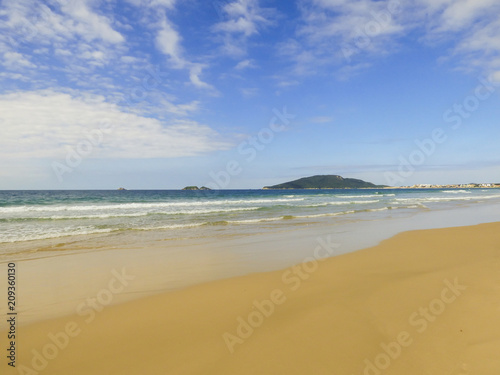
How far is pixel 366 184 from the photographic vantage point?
17475cm

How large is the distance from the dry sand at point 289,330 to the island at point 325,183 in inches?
6280

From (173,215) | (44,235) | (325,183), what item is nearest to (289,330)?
(44,235)

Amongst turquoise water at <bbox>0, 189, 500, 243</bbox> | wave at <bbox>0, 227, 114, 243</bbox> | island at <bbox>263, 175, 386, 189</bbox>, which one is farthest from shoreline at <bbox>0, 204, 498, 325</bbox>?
island at <bbox>263, 175, 386, 189</bbox>

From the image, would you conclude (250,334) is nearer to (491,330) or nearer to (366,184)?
(491,330)

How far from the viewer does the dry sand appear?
290 cm

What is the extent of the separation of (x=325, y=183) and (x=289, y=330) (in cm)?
16882

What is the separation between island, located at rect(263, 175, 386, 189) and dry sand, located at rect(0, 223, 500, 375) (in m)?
160

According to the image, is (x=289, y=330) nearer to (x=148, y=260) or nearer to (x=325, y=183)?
(x=148, y=260)

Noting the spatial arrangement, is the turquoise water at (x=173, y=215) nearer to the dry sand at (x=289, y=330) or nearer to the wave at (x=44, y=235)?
the wave at (x=44, y=235)

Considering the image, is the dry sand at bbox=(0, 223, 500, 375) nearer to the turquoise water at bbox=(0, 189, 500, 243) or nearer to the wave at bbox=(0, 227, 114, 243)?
the turquoise water at bbox=(0, 189, 500, 243)

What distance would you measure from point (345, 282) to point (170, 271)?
3757 mm

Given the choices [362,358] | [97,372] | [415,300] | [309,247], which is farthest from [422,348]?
[309,247]

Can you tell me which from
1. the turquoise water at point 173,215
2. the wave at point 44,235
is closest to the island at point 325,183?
the turquoise water at point 173,215

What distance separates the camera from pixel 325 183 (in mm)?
166750
